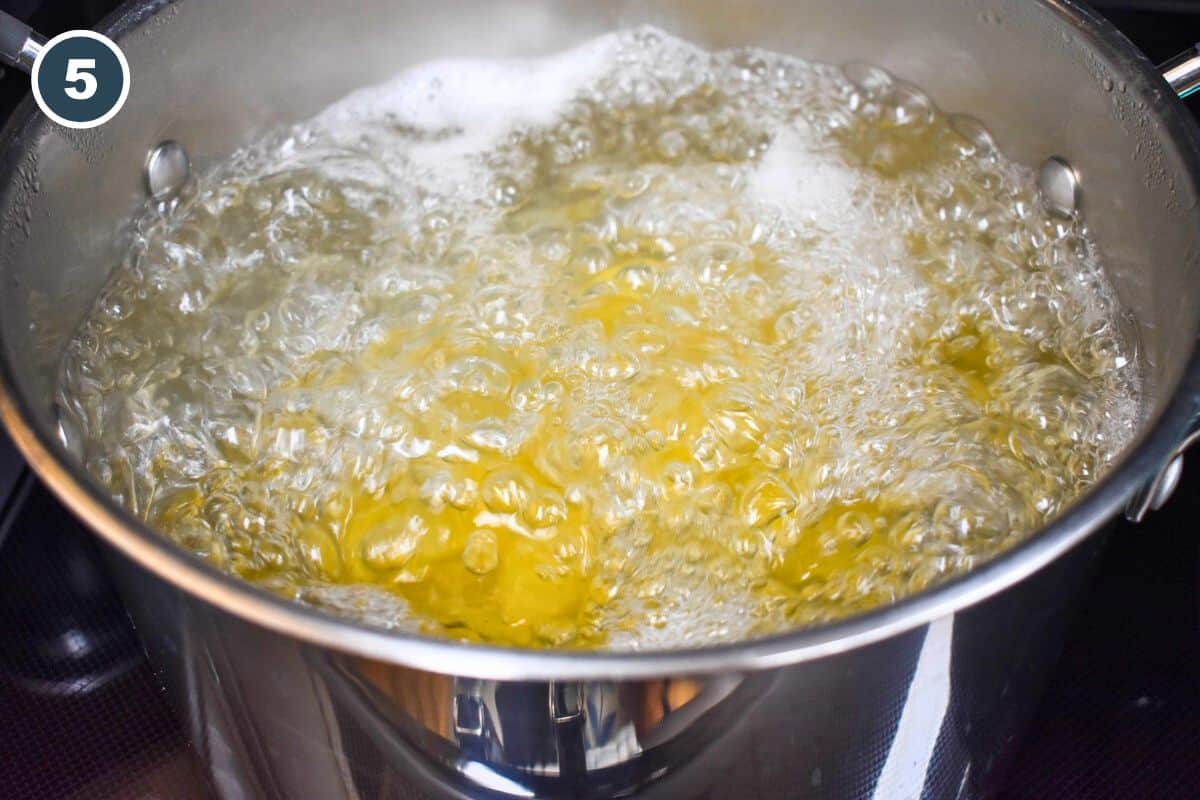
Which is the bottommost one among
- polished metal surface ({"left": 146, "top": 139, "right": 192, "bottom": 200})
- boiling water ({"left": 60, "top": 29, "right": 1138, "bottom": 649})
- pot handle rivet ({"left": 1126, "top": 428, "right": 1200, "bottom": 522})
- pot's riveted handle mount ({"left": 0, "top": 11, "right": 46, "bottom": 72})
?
boiling water ({"left": 60, "top": 29, "right": 1138, "bottom": 649})

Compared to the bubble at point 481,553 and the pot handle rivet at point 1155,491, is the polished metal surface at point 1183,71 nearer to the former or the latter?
the pot handle rivet at point 1155,491

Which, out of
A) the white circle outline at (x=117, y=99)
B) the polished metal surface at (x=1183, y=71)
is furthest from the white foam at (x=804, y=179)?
the white circle outline at (x=117, y=99)

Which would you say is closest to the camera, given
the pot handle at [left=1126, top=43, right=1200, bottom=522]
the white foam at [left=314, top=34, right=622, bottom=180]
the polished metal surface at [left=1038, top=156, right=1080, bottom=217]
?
the pot handle at [left=1126, top=43, right=1200, bottom=522]

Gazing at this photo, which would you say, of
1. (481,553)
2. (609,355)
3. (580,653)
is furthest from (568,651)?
(609,355)

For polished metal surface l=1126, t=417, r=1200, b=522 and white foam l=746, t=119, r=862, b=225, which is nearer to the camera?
polished metal surface l=1126, t=417, r=1200, b=522

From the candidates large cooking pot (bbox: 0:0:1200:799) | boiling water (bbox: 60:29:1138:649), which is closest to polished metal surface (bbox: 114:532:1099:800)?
large cooking pot (bbox: 0:0:1200:799)

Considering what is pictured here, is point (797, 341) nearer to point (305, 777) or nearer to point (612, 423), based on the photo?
point (612, 423)

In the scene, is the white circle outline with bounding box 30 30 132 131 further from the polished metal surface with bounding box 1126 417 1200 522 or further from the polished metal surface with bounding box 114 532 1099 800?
the polished metal surface with bounding box 1126 417 1200 522
